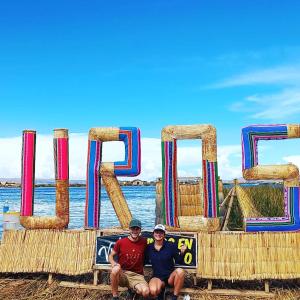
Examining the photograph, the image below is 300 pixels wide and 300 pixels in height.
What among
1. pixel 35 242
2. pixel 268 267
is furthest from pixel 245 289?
pixel 35 242

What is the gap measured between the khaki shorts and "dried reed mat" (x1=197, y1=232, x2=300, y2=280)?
1.19 metres

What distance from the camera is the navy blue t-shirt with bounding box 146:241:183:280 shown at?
22.7 ft

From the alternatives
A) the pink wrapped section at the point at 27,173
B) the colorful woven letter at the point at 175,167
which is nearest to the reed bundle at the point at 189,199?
the colorful woven letter at the point at 175,167

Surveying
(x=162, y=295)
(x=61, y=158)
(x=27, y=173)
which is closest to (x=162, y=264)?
(x=162, y=295)

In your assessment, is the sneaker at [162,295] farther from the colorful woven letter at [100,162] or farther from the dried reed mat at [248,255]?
the colorful woven letter at [100,162]

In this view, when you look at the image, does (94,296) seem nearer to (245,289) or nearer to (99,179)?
(99,179)

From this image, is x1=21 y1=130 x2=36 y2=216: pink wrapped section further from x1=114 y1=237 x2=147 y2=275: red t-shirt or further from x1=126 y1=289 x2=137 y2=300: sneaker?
x1=126 y1=289 x2=137 y2=300: sneaker

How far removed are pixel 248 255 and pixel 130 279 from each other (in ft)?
7.08

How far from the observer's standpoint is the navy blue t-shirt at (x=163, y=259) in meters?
6.91

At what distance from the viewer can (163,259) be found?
691 centimetres

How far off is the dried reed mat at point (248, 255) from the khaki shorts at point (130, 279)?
119 centimetres

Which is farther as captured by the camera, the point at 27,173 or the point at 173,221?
the point at 27,173

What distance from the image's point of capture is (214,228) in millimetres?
7891

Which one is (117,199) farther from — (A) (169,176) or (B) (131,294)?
(B) (131,294)
